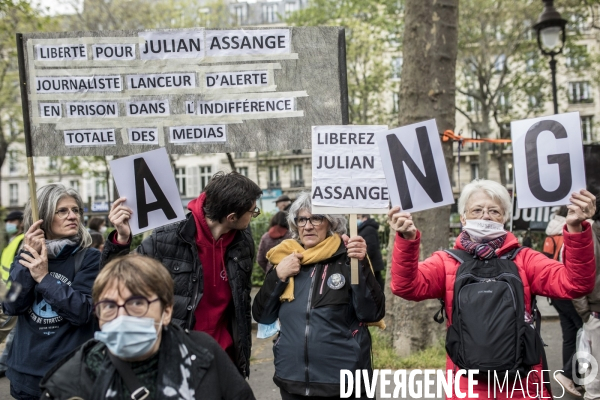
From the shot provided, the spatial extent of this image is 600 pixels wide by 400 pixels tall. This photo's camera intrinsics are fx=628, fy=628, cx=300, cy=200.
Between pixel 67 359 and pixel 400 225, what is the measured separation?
67.2 inches

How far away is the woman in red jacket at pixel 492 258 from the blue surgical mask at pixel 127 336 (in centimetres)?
148

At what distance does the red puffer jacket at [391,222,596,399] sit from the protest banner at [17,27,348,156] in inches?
49.6

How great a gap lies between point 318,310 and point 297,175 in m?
50.8

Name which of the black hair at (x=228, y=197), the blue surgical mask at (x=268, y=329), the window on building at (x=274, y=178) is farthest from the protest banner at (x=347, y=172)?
the window on building at (x=274, y=178)

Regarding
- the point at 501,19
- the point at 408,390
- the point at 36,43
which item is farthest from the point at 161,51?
the point at 501,19

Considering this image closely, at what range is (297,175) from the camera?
54.2 meters

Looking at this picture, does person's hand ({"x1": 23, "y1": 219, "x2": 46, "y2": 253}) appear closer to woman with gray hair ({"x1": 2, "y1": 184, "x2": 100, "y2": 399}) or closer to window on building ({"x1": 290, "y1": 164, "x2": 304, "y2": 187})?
woman with gray hair ({"x1": 2, "y1": 184, "x2": 100, "y2": 399})

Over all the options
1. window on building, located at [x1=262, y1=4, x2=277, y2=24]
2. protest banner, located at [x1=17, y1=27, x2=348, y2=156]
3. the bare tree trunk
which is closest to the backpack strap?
protest banner, located at [x1=17, y1=27, x2=348, y2=156]

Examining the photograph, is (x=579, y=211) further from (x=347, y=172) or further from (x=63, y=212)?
(x=63, y=212)

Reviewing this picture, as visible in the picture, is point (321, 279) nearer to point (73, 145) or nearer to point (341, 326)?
point (341, 326)

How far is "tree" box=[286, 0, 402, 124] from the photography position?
25.9 m

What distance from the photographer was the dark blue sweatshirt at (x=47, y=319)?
3.23 metres

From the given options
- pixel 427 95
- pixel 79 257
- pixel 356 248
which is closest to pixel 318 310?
pixel 356 248

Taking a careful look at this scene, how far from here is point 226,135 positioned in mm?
4188
